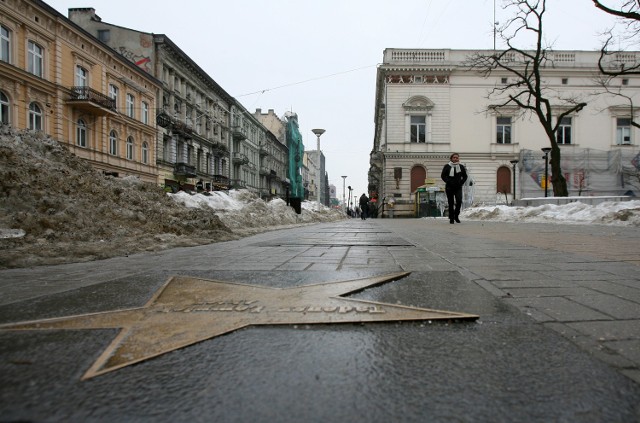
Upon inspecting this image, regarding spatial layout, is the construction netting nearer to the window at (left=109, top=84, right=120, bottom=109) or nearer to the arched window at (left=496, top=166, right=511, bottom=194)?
the arched window at (left=496, top=166, right=511, bottom=194)

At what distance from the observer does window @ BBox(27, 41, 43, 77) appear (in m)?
20.7

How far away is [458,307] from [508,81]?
40485 mm

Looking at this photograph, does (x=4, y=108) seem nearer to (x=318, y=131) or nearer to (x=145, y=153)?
(x=145, y=153)

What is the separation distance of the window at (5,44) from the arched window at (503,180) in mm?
35376

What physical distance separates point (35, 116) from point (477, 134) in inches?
1301

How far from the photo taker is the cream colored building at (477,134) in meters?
35.8

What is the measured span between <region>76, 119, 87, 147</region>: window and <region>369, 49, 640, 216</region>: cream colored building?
2308 centimetres

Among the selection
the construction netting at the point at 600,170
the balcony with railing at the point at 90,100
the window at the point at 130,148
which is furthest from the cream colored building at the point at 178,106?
the construction netting at the point at 600,170

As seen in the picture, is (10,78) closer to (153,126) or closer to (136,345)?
(153,126)

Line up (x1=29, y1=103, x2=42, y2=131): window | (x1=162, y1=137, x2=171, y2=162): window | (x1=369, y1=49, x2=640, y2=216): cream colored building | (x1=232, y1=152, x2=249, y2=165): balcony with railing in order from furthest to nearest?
(x1=232, y1=152, x2=249, y2=165): balcony with railing
(x1=369, y1=49, x2=640, y2=216): cream colored building
(x1=162, y1=137, x2=171, y2=162): window
(x1=29, y1=103, x2=42, y2=131): window

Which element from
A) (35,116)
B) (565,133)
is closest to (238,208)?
(35,116)

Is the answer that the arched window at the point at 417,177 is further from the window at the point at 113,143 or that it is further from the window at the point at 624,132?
the window at the point at 113,143

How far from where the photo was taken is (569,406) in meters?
1.08

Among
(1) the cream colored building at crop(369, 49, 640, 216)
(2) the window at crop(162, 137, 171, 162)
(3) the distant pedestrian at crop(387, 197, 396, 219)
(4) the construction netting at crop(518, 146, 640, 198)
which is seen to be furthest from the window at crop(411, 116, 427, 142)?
(2) the window at crop(162, 137, 171, 162)
